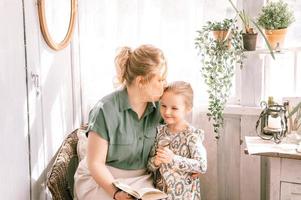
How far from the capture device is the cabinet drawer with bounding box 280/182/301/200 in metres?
2.02

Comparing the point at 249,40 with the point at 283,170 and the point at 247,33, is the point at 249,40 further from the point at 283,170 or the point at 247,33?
the point at 283,170

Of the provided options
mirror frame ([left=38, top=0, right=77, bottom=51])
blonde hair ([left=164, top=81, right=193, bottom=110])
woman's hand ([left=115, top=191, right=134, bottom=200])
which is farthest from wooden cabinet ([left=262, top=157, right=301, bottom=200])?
mirror frame ([left=38, top=0, right=77, bottom=51])

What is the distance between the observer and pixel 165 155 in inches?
78.3

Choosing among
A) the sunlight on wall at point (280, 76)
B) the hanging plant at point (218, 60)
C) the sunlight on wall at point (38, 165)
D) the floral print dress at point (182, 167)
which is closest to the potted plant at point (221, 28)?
the hanging plant at point (218, 60)

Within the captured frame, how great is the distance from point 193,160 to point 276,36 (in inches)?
32.7

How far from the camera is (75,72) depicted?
107 inches

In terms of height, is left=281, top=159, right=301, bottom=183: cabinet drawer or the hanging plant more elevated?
the hanging plant

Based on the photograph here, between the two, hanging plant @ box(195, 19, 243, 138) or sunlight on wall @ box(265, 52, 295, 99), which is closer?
hanging plant @ box(195, 19, 243, 138)

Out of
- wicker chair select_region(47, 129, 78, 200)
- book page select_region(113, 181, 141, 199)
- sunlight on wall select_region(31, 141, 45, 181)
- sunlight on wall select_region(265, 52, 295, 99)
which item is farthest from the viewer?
sunlight on wall select_region(265, 52, 295, 99)

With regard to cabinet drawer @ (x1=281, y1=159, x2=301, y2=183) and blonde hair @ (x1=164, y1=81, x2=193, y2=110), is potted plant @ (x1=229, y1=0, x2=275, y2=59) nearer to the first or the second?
blonde hair @ (x1=164, y1=81, x2=193, y2=110)

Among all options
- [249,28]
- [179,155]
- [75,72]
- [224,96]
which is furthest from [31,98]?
[249,28]

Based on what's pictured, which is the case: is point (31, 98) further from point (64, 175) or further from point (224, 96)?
point (224, 96)

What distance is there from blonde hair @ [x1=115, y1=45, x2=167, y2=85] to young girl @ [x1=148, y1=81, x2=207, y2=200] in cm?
14

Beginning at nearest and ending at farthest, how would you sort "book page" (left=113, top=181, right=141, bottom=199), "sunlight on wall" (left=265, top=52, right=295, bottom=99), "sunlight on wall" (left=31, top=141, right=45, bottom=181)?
"book page" (left=113, top=181, right=141, bottom=199) < "sunlight on wall" (left=31, top=141, right=45, bottom=181) < "sunlight on wall" (left=265, top=52, right=295, bottom=99)
